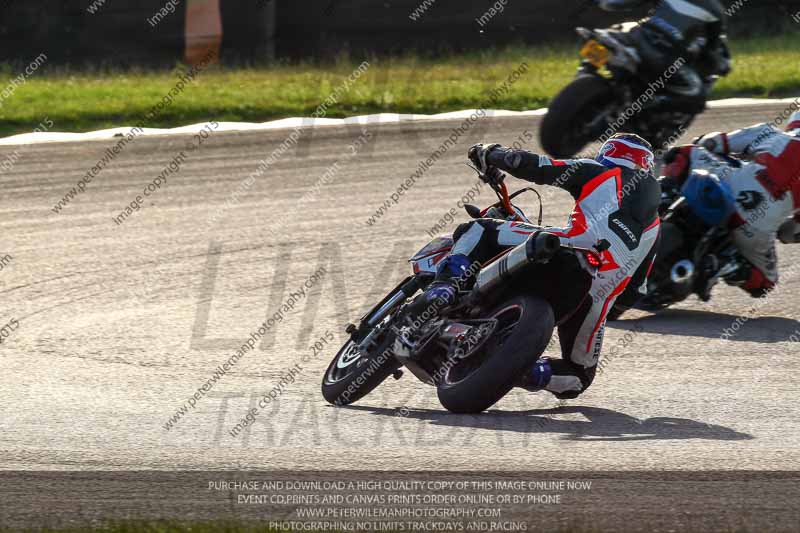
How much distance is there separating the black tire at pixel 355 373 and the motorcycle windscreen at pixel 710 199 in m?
3.32

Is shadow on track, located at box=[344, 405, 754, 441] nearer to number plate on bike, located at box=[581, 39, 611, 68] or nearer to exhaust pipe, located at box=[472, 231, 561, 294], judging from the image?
exhaust pipe, located at box=[472, 231, 561, 294]

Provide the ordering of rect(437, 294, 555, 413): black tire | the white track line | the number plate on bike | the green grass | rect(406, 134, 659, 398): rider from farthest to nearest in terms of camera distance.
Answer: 1. the green grass
2. the white track line
3. the number plate on bike
4. rect(406, 134, 659, 398): rider
5. rect(437, 294, 555, 413): black tire

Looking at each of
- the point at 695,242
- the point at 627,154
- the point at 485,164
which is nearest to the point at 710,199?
the point at 695,242

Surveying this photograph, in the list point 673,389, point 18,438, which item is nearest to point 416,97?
point 673,389

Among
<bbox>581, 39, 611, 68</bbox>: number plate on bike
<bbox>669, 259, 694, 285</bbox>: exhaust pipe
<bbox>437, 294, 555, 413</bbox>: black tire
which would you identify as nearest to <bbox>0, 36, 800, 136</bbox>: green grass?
<bbox>581, 39, 611, 68</bbox>: number plate on bike

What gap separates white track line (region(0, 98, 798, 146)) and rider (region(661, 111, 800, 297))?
5674mm

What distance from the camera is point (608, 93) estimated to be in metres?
10.1

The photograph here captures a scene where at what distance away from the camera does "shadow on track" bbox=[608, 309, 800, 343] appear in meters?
8.35

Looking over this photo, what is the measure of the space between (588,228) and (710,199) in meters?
2.77

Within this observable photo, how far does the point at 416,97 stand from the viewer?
1547cm

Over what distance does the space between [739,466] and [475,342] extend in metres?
1.40

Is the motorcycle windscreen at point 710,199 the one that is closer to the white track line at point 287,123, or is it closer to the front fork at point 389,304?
the front fork at point 389,304

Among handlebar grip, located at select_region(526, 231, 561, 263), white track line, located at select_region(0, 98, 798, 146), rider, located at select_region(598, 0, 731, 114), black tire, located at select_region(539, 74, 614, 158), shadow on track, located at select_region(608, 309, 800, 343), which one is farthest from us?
white track line, located at select_region(0, 98, 798, 146)

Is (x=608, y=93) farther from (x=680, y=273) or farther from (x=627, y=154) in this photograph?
(x=627, y=154)
